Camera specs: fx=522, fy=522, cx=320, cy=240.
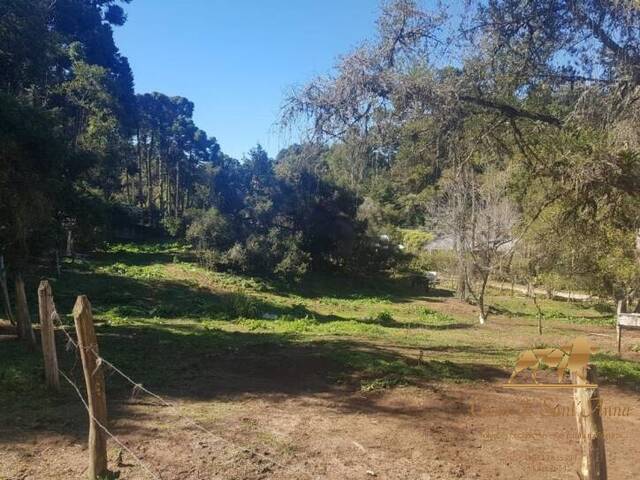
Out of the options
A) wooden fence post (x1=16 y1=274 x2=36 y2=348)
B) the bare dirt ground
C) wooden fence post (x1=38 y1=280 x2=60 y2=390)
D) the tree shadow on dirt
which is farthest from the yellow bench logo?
wooden fence post (x1=16 y1=274 x2=36 y2=348)

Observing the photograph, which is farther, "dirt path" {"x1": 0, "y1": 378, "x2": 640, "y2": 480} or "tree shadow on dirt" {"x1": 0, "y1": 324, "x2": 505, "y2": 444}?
"tree shadow on dirt" {"x1": 0, "y1": 324, "x2": 505, "y2": 444}

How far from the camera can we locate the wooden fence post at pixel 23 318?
9812 mm

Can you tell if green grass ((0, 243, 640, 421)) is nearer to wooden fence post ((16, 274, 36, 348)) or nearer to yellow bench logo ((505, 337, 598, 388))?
wooden fence post ((16, 274, 36, 348))

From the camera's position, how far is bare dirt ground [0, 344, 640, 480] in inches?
177

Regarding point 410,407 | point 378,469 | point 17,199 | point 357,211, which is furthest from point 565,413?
point 357,211

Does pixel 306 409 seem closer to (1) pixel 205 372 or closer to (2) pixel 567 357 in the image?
(1) pixel 205 372

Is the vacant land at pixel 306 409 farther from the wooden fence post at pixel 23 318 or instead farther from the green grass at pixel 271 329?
the wooden fence post at pixel 23 318

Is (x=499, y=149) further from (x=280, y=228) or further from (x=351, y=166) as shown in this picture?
(x=280, y=228)

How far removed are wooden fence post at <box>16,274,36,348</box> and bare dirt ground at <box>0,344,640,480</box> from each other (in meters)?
4.35

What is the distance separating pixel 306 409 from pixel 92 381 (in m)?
3.17

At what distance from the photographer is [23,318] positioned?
1009 centimetres

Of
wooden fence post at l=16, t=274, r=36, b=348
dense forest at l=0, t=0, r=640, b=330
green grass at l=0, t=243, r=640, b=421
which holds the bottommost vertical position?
green grass at l=0, t=243, r=640, b=421

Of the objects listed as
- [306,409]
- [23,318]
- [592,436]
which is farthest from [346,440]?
[23,318]

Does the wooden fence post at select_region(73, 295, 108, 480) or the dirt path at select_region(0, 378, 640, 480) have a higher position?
the wooden fence post at select_region(73, 295, 108, 480)
